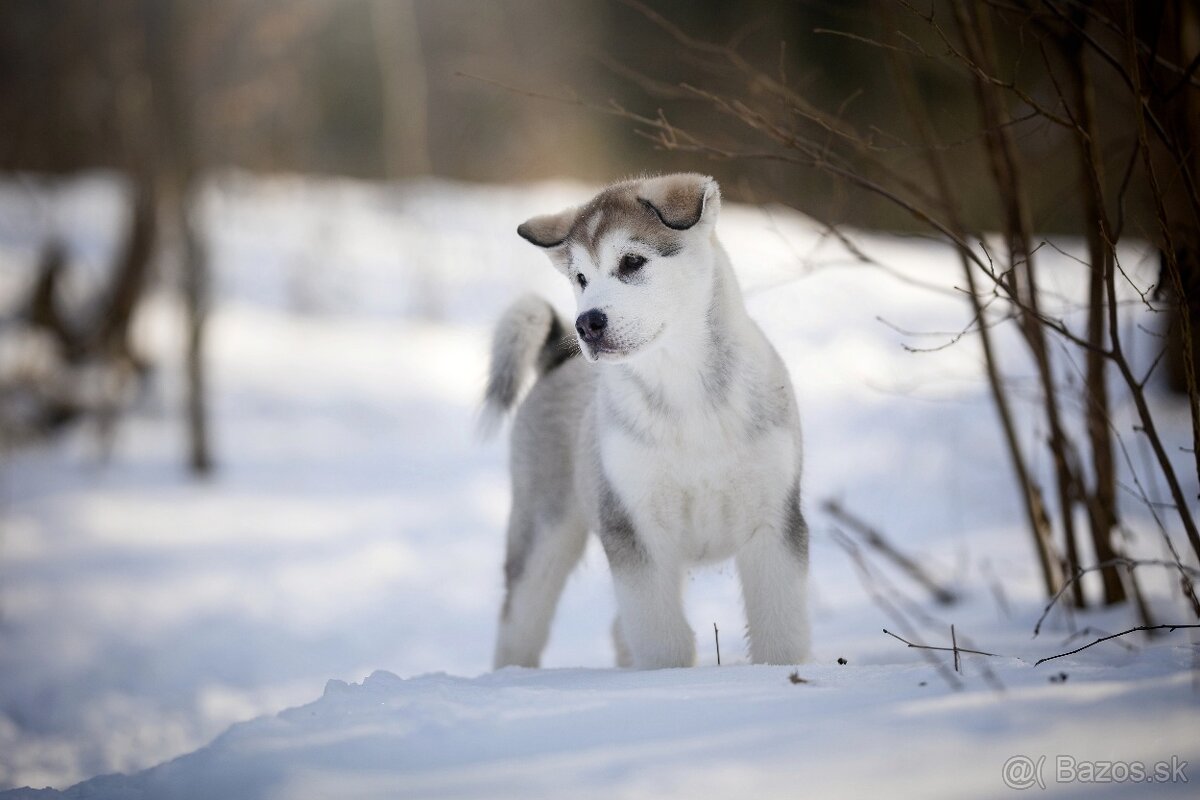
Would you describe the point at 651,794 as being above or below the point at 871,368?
below

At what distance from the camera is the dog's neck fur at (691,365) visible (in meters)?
2.89

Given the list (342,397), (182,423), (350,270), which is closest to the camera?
(182,423)

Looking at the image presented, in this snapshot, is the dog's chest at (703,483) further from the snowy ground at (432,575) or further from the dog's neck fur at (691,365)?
the snowy ground at (432,575)

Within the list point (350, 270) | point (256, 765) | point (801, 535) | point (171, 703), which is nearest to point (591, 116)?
point (350, 270)

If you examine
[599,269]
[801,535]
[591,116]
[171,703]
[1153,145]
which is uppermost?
[591,116]

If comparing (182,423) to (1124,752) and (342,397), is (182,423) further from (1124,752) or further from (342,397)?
(1124,752)

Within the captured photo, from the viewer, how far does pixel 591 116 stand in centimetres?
1541

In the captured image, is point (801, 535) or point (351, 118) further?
point (351, 118)

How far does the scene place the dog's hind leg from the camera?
140 inches

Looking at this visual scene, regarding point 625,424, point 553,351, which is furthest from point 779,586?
point 553,351

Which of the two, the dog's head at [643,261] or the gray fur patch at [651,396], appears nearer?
the dog's head at [643,261]

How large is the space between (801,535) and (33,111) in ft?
35.9

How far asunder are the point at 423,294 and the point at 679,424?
10.2 m

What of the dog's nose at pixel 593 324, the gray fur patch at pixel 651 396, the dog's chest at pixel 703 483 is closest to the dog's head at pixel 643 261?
the dog's nose at pixel 593 324
